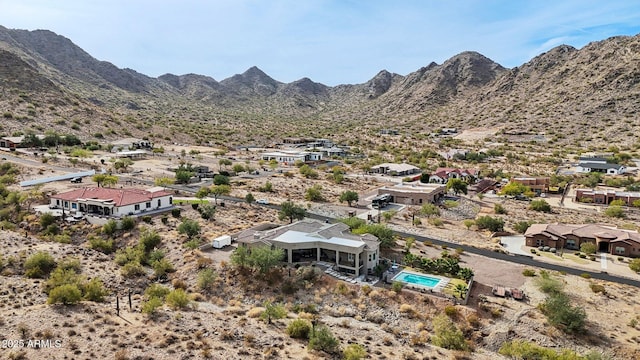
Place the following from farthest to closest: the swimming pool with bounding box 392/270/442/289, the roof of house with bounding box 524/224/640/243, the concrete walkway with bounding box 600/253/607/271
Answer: the roof of house with bounding box 524/224/640/243
the concrete walkway with bounding box 600/253/607/271
the swimming pool with bounding box 392/270/442/289

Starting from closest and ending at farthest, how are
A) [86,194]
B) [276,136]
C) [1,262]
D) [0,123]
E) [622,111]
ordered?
1. [1,262]
2. [86,194]
3. [0,123]
4. [622,111]
5. [276,136]

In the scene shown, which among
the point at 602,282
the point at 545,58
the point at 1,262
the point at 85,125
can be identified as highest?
the point at 545,58

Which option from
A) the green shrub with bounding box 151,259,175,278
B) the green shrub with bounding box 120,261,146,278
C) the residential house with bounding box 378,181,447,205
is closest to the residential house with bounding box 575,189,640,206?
the residential house with bounding box 378,181,447,205

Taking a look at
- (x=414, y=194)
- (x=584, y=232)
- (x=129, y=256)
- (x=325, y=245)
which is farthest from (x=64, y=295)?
(x=414, y=194)

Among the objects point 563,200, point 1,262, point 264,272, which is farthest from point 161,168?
point 563,200

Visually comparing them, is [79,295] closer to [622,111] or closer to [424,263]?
[424,263]

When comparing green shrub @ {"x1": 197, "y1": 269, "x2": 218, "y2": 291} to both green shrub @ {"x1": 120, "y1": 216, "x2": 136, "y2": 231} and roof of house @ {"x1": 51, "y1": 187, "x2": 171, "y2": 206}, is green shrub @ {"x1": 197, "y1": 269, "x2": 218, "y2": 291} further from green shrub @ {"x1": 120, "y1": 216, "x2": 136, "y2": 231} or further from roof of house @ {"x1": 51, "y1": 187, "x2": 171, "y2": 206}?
roof of house @ {"x1": 51, "y1": 187, "x2": 171, "y2": 206}
